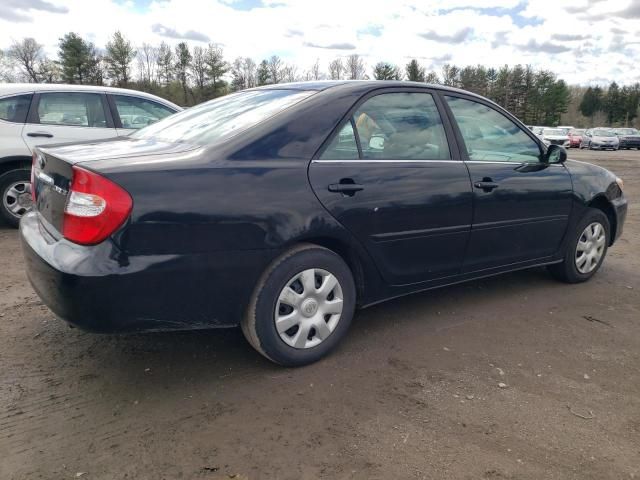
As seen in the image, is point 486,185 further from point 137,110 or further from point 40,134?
point 40,134

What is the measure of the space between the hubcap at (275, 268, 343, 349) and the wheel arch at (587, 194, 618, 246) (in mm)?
2774

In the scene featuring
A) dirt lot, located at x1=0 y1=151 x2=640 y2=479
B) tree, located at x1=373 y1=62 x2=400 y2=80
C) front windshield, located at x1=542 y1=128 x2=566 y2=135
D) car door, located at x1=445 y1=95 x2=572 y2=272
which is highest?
tree, located at x1=373 y1=62 x2=400 y2=80

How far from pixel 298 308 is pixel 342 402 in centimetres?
56

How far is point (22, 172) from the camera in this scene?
604 centimetres

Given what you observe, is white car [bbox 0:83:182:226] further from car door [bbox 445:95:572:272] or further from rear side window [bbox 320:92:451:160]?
car door [bbox 445:95:572:272]

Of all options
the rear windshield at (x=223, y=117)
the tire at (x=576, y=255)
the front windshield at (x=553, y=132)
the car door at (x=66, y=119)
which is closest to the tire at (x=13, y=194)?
the car door at (x=66, y=119)

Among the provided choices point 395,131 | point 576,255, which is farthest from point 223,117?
point 576,255

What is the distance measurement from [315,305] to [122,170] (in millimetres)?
1251

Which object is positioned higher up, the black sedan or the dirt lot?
the black sedan

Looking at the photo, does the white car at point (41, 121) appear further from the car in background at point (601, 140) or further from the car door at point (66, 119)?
the car in background at point (601, 140)

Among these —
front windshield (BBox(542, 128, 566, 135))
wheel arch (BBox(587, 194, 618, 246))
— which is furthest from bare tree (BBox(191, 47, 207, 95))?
wheel arch (BBox(587, 194, 618, 246))

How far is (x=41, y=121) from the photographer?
6.15 m

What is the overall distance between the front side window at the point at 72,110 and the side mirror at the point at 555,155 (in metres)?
5.15

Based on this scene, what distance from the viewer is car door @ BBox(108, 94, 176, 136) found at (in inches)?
260
